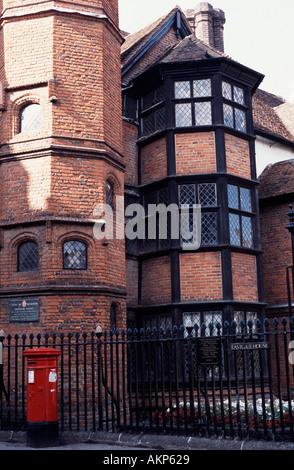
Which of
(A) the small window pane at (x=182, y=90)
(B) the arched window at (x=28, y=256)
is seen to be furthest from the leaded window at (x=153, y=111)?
(B) the arched window at (x=28, y=256)

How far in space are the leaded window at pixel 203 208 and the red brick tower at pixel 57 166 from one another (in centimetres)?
162

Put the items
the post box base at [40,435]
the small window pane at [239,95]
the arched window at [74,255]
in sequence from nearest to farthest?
the post box base at [40,435], the arched window at [74,255], the small window pane at [239,95]

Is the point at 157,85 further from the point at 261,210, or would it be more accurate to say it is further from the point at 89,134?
the point at 261,210

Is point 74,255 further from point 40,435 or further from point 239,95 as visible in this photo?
point 239,95

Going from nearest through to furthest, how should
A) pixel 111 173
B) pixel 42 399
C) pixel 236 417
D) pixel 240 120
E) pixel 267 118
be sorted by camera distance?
pixel 42 399, pixel 236 417, pixel 111 173, pixel 240 120, pixel 267 118

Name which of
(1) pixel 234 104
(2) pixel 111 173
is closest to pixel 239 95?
(1) pixel 234 104

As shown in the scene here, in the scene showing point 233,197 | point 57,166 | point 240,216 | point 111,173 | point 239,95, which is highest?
point 239,95

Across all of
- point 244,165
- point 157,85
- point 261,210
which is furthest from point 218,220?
point 157,85

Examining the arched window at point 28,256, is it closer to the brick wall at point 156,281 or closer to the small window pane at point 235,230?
the brick wall at point 156,281

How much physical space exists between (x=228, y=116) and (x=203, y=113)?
28.1 inches

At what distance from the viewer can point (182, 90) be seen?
Answer: 14.4 metres

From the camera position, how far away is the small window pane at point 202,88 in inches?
561

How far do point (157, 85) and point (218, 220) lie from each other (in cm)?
413

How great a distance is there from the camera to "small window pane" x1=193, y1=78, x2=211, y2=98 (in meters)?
14.2
